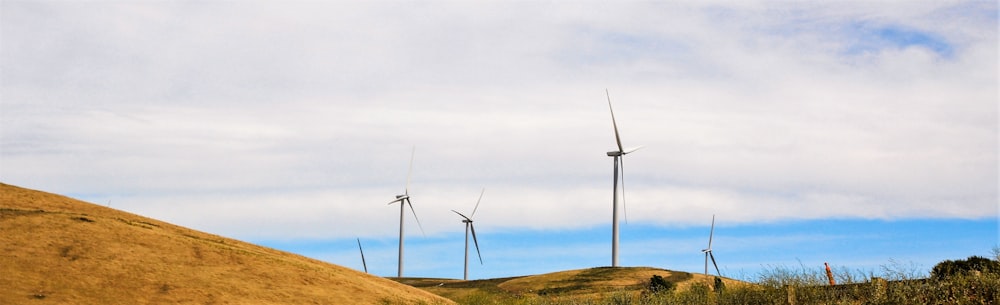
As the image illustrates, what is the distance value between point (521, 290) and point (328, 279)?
45.5 metres

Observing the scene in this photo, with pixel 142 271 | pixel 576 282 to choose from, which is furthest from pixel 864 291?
pixel 576 282

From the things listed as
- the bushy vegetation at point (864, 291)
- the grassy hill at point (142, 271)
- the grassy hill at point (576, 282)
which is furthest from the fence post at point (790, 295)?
the grassy hill at point (576, 282)

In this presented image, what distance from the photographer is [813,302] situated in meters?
36.5

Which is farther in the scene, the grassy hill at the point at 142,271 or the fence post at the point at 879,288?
the grassy hill at the point at 142,271

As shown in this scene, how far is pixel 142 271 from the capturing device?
160 feet

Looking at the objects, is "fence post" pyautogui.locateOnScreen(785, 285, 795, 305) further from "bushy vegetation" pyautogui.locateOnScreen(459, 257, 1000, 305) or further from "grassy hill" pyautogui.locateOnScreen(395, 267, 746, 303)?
"grassy hill" pyautogui.locateOnScreen(395, 267, 746, 303)

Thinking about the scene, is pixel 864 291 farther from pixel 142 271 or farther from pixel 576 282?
pixel 576 282

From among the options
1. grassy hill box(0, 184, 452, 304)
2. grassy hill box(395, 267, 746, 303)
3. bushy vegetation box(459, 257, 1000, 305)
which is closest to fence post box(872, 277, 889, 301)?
bushy vegetation box(459, 257, 1000, 305)

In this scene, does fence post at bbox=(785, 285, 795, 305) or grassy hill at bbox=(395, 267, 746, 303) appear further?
grassy hill at bbox=(395, 267, 746, 303)

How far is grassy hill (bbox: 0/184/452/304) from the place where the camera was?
45.5 metres

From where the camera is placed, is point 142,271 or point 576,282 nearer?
point 142,271

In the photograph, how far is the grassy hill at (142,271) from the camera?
4550 centimetres

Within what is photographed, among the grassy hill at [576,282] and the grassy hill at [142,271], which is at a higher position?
the grassy hill at [576,282]

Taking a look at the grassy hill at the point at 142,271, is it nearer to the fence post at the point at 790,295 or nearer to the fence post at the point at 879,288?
the fence post at the point at 790,295
